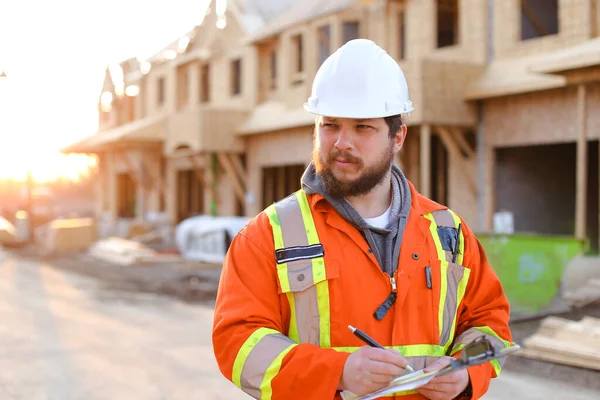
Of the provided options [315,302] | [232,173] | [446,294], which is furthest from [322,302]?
[232,173]

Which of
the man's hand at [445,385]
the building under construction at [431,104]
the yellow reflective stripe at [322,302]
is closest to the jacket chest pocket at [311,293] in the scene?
the yellow reflective stripe at [322,302]

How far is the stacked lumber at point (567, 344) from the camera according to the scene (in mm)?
6555

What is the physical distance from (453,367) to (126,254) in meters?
17.2

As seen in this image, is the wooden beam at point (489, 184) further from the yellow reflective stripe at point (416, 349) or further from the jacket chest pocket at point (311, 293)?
the jacket chest pocket at point (311, 293)

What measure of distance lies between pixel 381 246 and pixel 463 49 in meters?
12.8

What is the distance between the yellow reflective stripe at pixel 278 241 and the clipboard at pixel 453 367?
377mm

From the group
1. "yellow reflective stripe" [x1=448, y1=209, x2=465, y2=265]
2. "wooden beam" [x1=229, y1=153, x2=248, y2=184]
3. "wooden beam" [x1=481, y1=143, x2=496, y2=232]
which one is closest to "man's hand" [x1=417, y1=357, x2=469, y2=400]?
"yellow reflective stripe" [x1=448, y1=209, x2=465, y2=265]

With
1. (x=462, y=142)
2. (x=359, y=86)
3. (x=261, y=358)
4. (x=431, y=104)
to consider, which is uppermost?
(x=431, y=104)

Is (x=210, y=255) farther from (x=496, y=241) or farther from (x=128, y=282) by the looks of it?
(x=496, y=241)

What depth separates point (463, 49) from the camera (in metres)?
14.2

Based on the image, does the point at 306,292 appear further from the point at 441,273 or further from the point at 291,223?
the point at 441,273

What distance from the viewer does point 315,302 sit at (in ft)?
7.06

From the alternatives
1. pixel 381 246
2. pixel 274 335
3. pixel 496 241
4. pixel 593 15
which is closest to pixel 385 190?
pixel 381 246

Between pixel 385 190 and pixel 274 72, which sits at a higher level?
pixel 274 72
